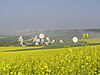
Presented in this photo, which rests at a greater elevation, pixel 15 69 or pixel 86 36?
pixel 86 36

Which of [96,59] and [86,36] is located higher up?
[86,36]

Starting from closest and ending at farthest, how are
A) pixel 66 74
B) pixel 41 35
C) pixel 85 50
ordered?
pixel 66 74 → pixel 85 50 → pixel 41 35

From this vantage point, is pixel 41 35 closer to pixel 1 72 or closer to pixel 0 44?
pixel 1 72

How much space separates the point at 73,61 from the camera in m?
8.57

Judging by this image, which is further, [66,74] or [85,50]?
[85,50]

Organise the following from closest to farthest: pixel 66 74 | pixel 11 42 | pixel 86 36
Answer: pixel 66 74, pixel 86 36, pixel 11 42

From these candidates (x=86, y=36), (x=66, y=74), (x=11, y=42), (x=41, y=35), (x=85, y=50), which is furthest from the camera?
(x=11, y=42)

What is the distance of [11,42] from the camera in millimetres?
64938

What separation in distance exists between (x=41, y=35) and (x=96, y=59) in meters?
1.69

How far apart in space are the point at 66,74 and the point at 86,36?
1080 millimetres

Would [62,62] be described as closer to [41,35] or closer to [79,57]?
[79,57]

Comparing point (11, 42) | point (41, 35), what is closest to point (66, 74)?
point (41, 35)

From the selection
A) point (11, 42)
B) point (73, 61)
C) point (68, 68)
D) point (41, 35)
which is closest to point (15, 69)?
point (41, 35)

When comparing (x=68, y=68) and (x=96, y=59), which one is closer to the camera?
(x=68, y=68)
